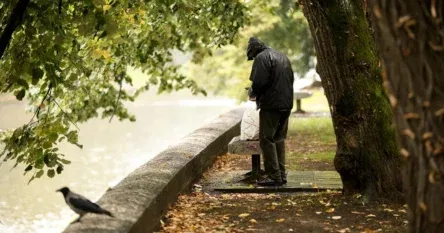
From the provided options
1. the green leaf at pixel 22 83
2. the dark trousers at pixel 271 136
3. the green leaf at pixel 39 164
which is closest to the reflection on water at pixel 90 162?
the dark trousers at pixel 271 136

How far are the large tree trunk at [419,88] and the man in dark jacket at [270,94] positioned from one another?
459cm

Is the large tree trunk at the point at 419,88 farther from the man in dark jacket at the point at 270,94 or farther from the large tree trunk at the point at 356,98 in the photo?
the man in dark jacket at the point at 270,94

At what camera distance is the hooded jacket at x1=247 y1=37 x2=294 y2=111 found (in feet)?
29.8

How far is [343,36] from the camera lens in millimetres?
8227

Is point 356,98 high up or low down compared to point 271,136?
up

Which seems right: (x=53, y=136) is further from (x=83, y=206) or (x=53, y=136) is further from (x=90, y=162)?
(x=90, y=162)

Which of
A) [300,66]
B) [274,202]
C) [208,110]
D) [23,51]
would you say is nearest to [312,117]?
[300,66]

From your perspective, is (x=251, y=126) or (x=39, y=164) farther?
(x=251, y=126)

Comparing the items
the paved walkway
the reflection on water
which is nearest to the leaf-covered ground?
the paved walkway

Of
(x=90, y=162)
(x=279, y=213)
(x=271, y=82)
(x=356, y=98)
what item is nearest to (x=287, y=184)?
(x=271, y=82)

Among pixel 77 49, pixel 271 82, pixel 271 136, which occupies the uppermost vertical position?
pixel 77 49

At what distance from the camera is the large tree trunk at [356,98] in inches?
319

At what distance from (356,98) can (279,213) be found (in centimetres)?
159

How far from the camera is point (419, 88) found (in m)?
4.30
